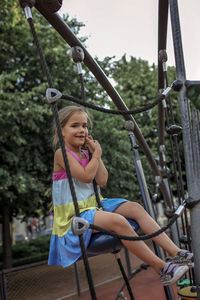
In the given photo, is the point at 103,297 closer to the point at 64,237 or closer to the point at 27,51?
the point at 64,237

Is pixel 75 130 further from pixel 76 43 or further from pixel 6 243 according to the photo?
pixel 6 243

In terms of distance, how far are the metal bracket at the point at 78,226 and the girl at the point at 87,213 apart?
0.31m

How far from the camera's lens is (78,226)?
1.27 meters

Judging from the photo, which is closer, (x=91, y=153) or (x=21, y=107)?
(x=91, y=153)

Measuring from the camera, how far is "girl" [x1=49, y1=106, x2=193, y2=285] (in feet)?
5.05

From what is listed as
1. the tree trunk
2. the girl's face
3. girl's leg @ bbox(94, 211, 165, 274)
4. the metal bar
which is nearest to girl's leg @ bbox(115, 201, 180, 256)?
girl's leg @ bbox(94, 211, 165, 274)

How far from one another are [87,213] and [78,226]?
0.39 m

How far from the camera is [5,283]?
491 centimetres

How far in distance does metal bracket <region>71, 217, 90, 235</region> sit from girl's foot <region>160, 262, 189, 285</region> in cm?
48

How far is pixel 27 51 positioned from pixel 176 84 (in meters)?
7.29

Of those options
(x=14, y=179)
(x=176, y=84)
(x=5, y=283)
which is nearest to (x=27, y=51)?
(x=14, y=179)

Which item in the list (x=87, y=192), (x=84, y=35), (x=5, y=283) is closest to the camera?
(x=87, y=192)

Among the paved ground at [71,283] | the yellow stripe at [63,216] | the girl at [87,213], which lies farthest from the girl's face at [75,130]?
the paved ground at [71,283]

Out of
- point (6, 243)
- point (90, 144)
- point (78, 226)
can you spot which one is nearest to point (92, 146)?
point (90, 144)
